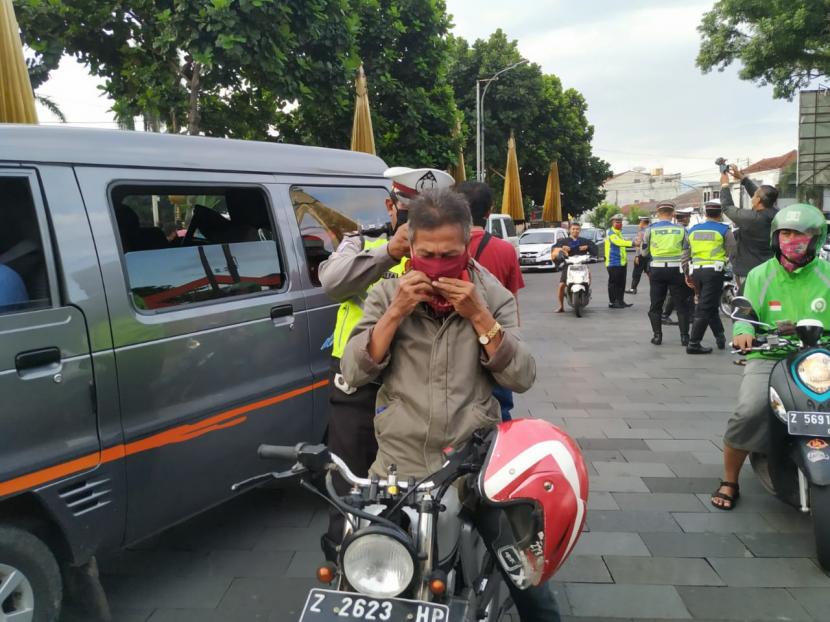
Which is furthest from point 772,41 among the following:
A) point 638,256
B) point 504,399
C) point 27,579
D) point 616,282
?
point 27,579

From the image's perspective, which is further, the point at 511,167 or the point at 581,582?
the point at 511,167

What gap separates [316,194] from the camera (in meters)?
4.01

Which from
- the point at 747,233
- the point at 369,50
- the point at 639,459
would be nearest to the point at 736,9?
the point at 369,50

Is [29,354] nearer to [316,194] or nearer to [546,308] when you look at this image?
[316,194]

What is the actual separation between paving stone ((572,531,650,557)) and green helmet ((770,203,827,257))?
1778mm

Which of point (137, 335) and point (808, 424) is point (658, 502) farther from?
point (137, 335)

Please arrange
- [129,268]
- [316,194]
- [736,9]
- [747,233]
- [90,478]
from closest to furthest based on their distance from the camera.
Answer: [90,478] < [129,268] < [316,194] < [747,233] < [736,9]

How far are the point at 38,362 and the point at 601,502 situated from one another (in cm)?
315

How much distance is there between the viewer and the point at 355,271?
9.46ft

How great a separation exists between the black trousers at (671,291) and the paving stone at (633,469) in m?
5.02

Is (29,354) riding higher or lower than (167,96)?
lower

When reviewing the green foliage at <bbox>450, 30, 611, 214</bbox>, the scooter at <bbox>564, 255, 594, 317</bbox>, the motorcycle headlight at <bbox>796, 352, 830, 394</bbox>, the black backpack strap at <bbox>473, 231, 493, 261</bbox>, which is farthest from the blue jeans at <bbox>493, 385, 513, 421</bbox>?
the green foliage at <bbox>450, 30, 611, 214</bbox>

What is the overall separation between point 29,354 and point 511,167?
2580 cm

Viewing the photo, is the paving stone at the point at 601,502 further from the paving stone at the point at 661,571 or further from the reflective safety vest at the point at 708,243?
the reflective safety vest at the point at 708,243
